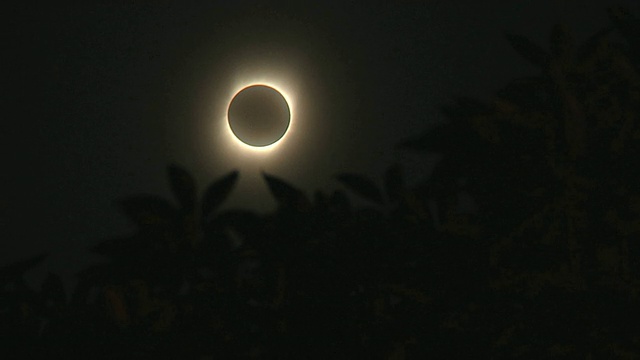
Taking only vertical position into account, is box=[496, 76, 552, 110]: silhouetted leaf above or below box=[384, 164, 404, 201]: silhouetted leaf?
above

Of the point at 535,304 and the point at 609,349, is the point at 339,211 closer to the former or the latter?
the point at 535,304

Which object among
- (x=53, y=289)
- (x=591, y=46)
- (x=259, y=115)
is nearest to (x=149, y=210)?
(x=53, y=289)

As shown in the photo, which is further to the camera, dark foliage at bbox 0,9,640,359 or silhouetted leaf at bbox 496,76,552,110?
silhouetted leaf at bbox 496,76,552,110

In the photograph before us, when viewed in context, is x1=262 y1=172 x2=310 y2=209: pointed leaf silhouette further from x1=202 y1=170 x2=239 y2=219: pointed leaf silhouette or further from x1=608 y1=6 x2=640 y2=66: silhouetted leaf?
x1=608 y1=6 x2=640 y2=66: silhouetted leaf

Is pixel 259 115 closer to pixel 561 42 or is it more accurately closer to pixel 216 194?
pixel 216 194

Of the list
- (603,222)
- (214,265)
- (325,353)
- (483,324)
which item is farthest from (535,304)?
(214,265)

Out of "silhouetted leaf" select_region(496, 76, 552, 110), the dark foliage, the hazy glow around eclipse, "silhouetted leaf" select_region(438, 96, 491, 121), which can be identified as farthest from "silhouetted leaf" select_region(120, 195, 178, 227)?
the hazy glow around eclipse
